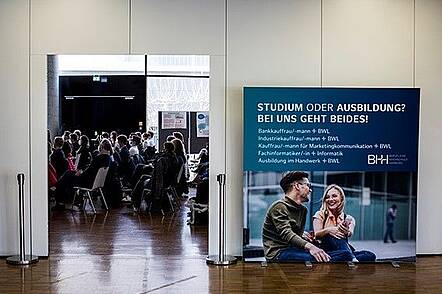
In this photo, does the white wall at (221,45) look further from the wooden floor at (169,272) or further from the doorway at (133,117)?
the wooden floor at (169,272)

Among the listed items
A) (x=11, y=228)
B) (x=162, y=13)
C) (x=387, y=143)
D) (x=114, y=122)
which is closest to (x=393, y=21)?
(x=387, y=143)

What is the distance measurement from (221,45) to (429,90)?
8.12 ft

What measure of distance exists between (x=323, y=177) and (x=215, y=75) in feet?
5.55

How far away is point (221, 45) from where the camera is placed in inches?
331

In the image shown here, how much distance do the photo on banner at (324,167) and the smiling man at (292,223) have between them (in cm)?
1

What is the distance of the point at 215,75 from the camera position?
8414 mm

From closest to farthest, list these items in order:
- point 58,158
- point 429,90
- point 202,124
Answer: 1. point 429,90
2. point 202,124
3. point 58,158

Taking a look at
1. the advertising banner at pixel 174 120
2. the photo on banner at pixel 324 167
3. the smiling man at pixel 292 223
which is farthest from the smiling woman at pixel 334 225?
the advertising banner at pixel 174 120

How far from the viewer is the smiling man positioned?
8.13 meters

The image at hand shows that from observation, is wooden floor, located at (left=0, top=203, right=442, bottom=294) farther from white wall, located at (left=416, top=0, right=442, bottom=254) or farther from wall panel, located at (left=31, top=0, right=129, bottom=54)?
wall panel, located at (left=31, top=0, right=129, bottom=54)

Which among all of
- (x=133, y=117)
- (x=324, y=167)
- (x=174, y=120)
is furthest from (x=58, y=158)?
(x=324, y=167)

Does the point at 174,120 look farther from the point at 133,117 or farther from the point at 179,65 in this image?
the point at 179,65

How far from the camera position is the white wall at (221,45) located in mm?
8406

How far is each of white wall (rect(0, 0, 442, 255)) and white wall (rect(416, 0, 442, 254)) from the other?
19cm
